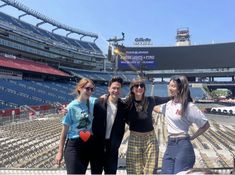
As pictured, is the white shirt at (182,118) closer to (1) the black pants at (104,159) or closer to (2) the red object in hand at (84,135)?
(1) the black pants at (104,159)

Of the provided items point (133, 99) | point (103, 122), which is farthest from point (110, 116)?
point (133, 99)

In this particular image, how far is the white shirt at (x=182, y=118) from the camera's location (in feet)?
12.3

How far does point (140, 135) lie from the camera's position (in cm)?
400

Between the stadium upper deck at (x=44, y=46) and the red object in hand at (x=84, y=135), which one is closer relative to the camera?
the red object in hand at (x=84, y=135)

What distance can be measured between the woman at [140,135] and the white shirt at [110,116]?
0.18m

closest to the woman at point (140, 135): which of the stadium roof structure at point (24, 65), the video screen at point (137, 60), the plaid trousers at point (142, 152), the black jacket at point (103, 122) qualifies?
the plaid trousers at point (142, 152)

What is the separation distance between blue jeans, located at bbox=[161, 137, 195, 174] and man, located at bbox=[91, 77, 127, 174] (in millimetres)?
620

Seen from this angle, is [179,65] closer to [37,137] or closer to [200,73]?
[200,73]

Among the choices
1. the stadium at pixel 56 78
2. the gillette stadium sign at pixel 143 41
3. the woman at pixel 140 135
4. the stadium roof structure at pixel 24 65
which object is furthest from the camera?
the gillette stadium sign at pixel 143 41

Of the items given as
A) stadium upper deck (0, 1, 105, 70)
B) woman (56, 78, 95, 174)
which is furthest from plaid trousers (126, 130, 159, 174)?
Answer: stadium upper deck (0, 1, 105, 70)

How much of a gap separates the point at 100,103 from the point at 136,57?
7176cm

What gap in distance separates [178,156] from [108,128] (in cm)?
88

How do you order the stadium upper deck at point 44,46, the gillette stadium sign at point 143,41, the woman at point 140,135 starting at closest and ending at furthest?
the woman at point 140,135 < the stadium upper deck at point 44,46 < the gillette stadium sign at point 143,41

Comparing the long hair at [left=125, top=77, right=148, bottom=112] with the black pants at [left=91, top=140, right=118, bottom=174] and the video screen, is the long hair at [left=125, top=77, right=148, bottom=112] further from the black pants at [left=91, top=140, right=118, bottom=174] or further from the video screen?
the video screen
